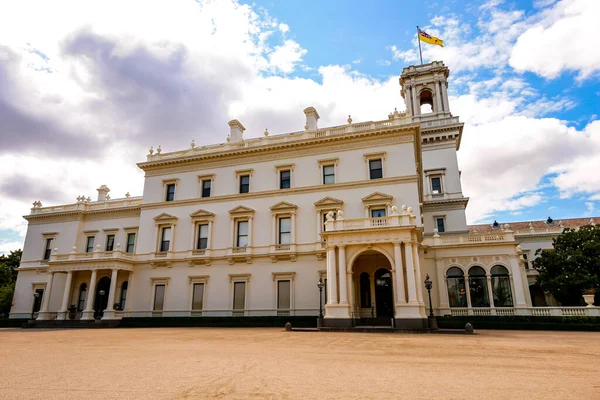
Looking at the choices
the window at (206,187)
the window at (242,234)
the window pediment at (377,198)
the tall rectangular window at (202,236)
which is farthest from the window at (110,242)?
the window pediment at (377,198)

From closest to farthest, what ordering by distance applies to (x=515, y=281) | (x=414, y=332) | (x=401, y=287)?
(x=414, y=332) < (x=401, y=287) < (x=515, y=281)

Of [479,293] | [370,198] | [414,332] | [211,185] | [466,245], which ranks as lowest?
[414,332]

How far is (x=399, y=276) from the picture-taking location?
23.0m

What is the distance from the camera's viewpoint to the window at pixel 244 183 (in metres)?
33.9

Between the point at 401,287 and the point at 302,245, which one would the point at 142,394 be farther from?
the point at 302,245

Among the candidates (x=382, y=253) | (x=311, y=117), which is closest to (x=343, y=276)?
(x=382, y=253)

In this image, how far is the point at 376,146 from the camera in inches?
1214

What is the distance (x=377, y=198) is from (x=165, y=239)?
19904 mm

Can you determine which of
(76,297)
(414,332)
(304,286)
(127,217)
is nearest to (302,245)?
(304,286)

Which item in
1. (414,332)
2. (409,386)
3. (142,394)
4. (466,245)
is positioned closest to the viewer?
(142,394)

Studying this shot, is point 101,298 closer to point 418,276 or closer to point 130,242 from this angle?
point 130,242

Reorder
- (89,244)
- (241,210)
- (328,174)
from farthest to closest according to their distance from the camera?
(89,244) → (241,210) → (328,174)

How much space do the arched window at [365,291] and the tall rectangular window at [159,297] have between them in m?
17.6

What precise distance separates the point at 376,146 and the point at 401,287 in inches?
497
